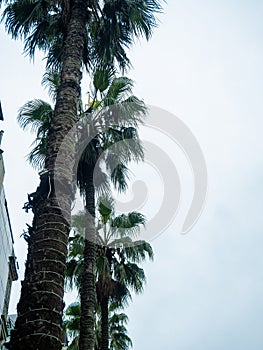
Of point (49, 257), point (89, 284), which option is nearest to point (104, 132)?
point (89, 284)

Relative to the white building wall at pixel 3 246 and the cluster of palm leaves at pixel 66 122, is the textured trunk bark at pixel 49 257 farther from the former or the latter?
the white building wall at pixel 3 246

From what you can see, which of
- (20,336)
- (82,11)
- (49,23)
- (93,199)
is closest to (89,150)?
(93,199)

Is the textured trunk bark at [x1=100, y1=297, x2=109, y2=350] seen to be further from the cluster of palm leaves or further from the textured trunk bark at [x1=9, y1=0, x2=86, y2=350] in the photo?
the textured trunk bark at [x1=9, y1=0, x2=86, y2=350]

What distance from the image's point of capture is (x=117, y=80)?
1542 centimetres

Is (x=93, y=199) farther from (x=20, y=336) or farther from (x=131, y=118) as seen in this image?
(x=20, y=336)

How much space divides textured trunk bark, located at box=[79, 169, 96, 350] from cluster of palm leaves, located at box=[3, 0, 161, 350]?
0.08 ft

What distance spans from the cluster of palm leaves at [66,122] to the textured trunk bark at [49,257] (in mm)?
11

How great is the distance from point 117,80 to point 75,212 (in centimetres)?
523

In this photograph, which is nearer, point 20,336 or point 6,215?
point 20,336

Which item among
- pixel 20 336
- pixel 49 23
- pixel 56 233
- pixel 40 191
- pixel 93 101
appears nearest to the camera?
pixel 20 336

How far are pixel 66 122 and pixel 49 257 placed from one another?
243 centimetres

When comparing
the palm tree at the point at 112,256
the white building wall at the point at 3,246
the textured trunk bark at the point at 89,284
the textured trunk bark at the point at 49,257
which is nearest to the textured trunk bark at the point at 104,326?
the palm tree at the point at 112,256

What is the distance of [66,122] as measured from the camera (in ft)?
22.4

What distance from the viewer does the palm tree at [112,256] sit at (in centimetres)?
1609
